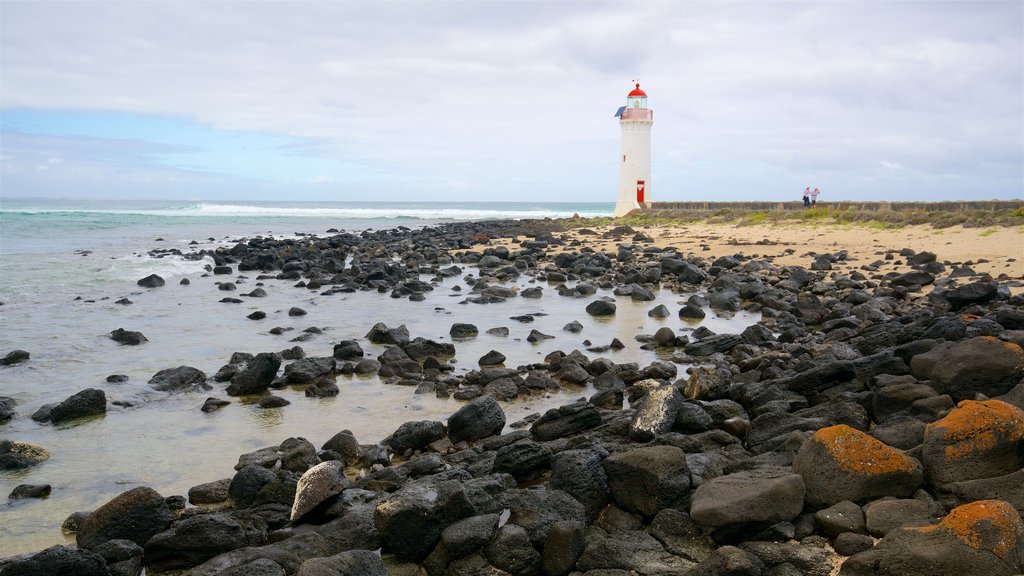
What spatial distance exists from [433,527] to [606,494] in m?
1.21

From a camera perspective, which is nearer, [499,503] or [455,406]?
[499,503]

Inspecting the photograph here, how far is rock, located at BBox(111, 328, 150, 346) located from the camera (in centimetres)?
1179

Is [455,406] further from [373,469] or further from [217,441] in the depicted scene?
[217,441]

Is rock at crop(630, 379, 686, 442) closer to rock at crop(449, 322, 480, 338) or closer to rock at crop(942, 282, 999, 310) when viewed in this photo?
rock at crop(449, 322, 480, 338)

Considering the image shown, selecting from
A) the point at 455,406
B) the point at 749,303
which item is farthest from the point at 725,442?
the point at 749,303

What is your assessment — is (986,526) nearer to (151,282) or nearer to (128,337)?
(128,337)

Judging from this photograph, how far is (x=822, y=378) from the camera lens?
23.6 ft

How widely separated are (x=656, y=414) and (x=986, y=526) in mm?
2993

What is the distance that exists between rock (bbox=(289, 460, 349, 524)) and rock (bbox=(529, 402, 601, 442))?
6.84 ft

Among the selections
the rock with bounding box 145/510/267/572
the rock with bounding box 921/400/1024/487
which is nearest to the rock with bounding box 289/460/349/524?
the rock with bounding box 145/510/267/572

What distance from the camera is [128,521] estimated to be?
482 cm

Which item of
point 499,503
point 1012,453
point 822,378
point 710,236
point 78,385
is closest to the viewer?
point 1012,453

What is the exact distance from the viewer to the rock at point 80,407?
784 cm

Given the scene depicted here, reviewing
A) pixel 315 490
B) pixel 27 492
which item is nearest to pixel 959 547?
pixel 315 490
